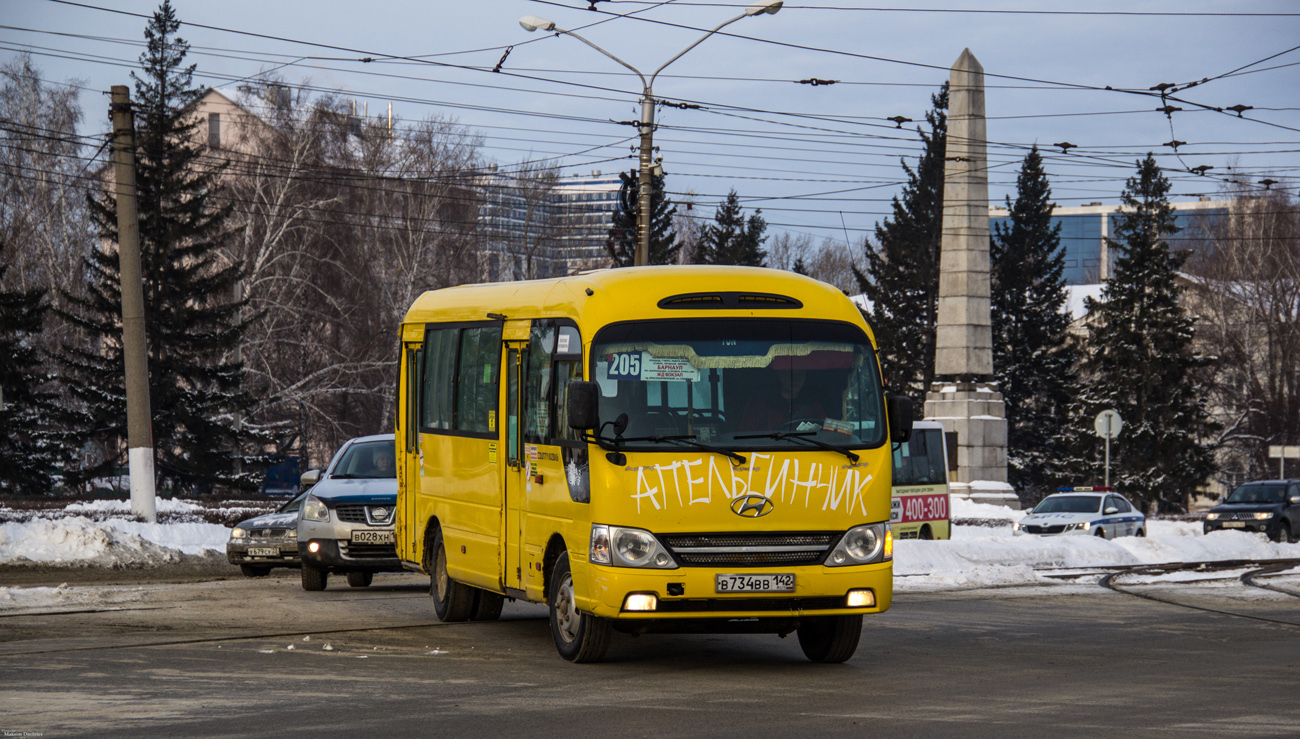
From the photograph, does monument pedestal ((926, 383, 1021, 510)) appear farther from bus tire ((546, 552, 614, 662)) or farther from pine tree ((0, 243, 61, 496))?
bus tire ((546, 552, 614, 662))

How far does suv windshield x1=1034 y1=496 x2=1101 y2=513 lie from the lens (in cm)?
3061

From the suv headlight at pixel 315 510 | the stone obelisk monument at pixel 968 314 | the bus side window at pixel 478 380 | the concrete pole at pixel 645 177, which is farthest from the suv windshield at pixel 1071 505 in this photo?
the bus side window at pixel 478 380

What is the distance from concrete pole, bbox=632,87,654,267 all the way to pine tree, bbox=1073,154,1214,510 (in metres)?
35.5

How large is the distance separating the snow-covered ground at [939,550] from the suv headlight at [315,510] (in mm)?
6032

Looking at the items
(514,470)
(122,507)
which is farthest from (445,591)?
(122,507)

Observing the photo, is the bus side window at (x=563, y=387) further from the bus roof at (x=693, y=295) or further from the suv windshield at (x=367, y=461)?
the suv windshield at (x=367, y=461)

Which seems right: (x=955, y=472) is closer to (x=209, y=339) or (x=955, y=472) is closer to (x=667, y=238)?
(x=209, y=339)

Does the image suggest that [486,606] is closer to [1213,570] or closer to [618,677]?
[618,677]

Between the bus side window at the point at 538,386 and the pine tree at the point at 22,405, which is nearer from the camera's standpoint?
the bus side window at the point at 538,386

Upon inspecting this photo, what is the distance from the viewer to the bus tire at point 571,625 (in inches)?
415

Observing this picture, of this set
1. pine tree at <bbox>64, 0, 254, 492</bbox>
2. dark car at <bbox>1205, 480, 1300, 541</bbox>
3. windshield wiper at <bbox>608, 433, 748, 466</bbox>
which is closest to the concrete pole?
windshield wiper at <bbox>608, 433, 748, 466</bbox>

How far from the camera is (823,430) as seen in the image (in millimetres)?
10430

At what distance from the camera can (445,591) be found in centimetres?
1366

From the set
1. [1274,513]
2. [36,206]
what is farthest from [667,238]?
[1274,513]
